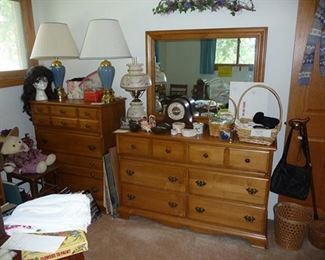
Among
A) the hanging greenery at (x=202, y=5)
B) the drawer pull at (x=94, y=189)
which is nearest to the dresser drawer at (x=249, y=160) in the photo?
the hanging greenery at (x=202, y=5)

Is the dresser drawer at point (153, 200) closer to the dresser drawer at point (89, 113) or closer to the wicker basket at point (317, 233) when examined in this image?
the dresser drawer at point (89, 113)

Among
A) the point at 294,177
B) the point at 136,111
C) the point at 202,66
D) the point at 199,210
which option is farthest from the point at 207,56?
the point at 199,210

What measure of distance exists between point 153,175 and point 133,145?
300mm

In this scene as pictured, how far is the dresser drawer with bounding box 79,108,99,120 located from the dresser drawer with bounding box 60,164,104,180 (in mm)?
509

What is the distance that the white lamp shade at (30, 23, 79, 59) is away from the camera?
2328mm

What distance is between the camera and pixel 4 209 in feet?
5.18

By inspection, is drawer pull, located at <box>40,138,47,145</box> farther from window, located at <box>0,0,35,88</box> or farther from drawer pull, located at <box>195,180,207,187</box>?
drawer pull, located at <box>195,180,207,187</box>

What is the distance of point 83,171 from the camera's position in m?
2.59

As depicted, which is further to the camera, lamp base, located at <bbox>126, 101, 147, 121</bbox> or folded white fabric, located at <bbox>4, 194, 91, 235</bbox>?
lamp base, located at <bbox>126, 101, 147, 121</bbox>

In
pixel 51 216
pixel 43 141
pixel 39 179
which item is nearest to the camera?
pixel 51 216

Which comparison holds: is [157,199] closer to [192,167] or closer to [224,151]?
[192,167]

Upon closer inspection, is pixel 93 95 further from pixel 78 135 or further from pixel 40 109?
pixel 40 109

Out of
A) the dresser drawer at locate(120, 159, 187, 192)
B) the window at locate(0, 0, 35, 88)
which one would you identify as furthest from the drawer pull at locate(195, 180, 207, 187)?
the window at locate(0, 0, 35, 88)

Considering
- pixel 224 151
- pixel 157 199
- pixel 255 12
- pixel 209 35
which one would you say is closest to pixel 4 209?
pixel 157 199
